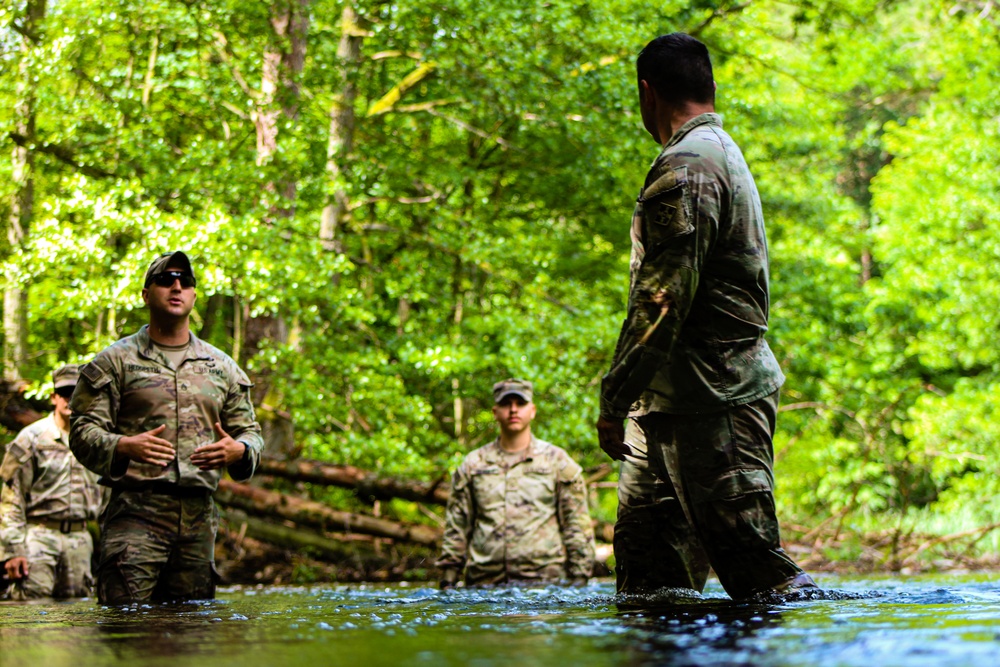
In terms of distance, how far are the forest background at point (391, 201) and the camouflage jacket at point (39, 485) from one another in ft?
7.59

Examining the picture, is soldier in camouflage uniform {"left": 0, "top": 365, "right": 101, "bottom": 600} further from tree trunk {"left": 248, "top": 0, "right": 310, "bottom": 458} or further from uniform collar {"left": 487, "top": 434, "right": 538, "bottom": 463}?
tree trunk {"left": 248, "top": 0, "right": 310, "bottom": 458}

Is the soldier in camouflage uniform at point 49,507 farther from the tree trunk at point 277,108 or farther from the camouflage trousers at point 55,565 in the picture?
the tree trunk at point 277,108

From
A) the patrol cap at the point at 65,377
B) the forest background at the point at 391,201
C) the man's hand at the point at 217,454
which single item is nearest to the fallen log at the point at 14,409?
the forest background at the point at 391,201

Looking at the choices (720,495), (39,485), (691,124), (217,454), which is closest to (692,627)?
(720,495)

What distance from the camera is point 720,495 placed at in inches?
172

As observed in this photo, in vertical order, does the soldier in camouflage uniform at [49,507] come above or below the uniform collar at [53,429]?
below

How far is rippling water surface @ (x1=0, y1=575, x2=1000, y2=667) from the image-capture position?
9.02ft

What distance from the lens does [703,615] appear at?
3895 mm

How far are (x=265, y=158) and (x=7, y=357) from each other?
4583 mm

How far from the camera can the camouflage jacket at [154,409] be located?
19.0ft

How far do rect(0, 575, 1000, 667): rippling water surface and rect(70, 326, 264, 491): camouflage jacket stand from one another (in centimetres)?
95

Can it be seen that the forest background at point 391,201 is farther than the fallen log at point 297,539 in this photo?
No

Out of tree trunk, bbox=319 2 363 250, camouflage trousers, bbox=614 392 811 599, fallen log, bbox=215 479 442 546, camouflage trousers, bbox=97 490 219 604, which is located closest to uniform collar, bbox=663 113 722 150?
camouflage trousers, bbox=614 392 811 599

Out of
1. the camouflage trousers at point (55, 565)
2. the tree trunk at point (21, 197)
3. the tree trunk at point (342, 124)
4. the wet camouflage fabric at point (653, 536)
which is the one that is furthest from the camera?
the tree trunk at point (342, 124)
